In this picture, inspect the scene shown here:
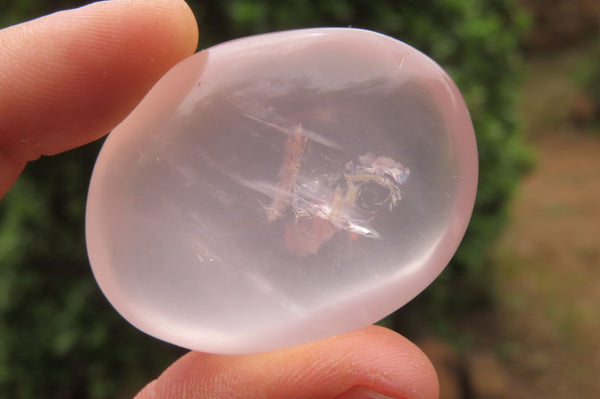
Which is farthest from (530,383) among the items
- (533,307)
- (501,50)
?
(501,50)

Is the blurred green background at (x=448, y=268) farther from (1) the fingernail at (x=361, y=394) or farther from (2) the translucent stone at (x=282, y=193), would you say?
(1) the fingernail at (x=361, y=394)

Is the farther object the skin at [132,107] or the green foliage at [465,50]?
the green foliage at [465,50]

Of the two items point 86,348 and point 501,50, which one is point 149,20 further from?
point 501,50

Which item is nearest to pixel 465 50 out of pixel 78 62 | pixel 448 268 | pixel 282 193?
pixel 448 268

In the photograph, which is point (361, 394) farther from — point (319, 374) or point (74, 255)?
point (74, 255)

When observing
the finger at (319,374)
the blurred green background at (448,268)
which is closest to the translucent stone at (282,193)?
the finger at (319,374)

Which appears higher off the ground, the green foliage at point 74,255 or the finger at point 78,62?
the finger at point 78,62
